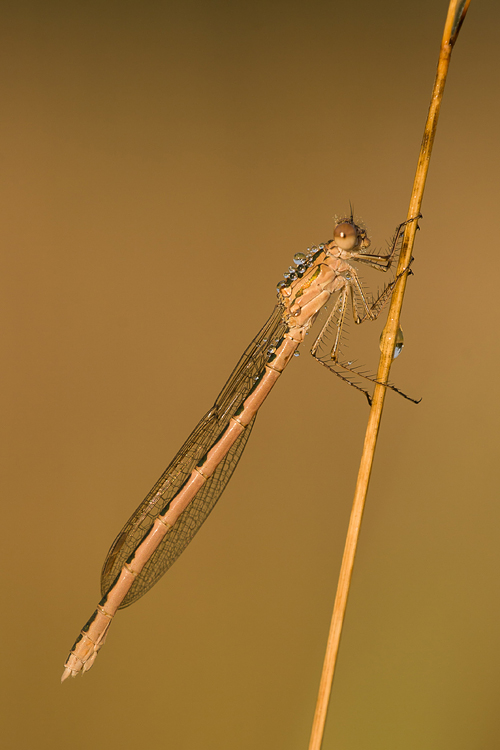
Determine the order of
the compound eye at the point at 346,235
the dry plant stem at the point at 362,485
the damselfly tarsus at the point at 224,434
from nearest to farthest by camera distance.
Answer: the dry plant stem at the point at 362,485
the compound eye at the point at 346,235
the damselfly tarsus at the point at 224,434

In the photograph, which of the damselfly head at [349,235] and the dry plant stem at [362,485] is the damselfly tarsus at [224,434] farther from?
the dry plant stem at [362,485]

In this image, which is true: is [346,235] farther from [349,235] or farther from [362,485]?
[362,485]

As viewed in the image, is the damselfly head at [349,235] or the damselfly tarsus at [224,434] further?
the damselfly tarsus at [224,434]

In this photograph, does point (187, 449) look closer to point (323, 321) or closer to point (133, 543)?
point (133, 543)

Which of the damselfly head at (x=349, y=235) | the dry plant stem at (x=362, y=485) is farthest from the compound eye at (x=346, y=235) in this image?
the dry plant stem at (x=362, y=485)

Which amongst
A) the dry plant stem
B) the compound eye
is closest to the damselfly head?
the compound eye

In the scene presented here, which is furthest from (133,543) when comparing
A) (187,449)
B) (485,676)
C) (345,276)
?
(485,676)

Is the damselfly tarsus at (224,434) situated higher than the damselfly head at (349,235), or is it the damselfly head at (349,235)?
the damselfly head at (349,235)

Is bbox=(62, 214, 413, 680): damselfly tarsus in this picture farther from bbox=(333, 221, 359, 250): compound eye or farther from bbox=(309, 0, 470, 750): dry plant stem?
bbox=(309, 0, 470, 750): dry plant stem

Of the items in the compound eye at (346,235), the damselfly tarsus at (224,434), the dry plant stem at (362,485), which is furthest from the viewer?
the damselfly tarsus at (224,434)
